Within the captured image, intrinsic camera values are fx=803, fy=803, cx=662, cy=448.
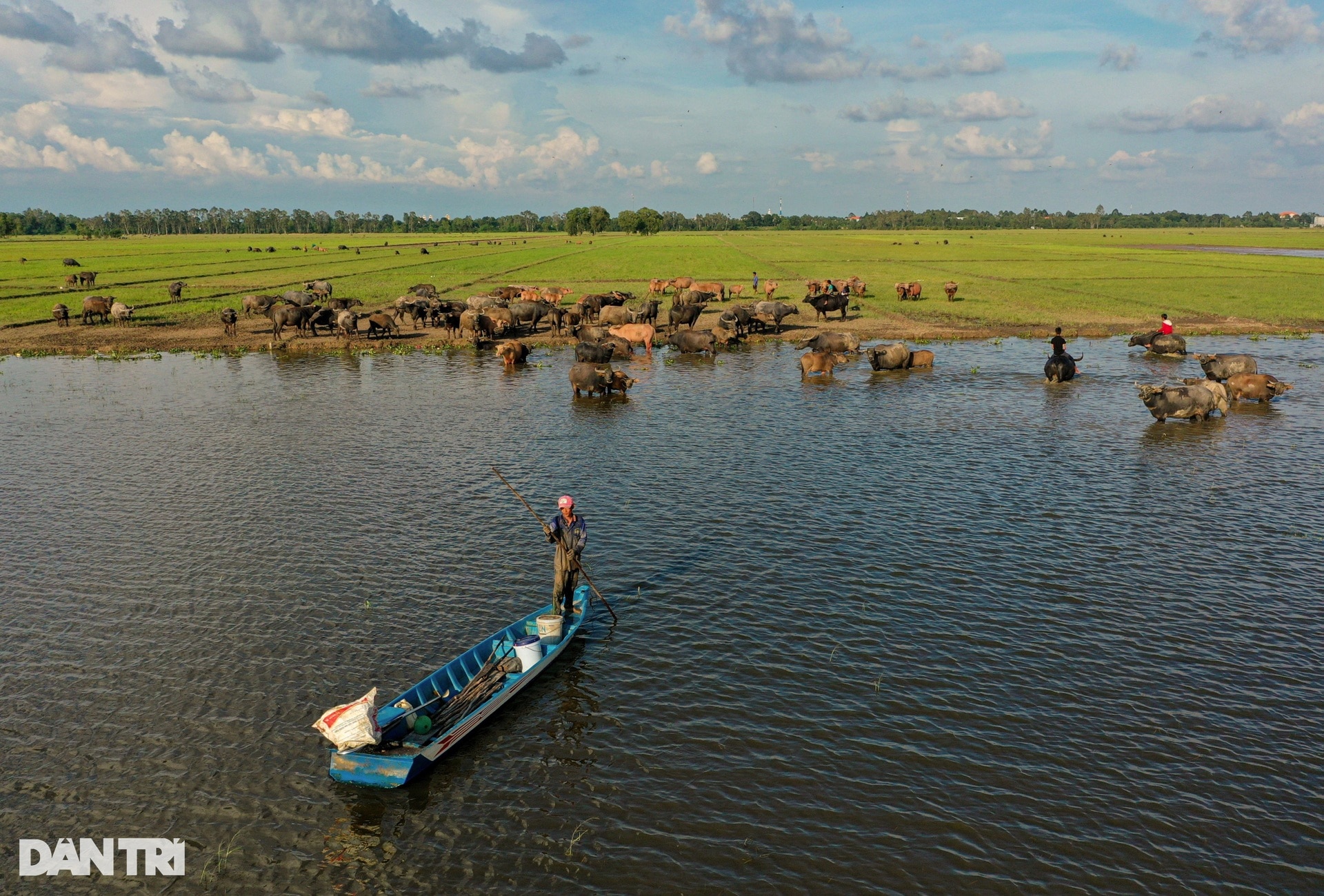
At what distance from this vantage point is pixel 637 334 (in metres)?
41.2

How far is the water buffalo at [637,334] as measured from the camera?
133 feet

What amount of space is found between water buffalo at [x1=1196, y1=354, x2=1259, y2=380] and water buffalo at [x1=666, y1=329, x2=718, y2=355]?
20442 mm

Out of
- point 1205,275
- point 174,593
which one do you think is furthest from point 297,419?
point 1205,275

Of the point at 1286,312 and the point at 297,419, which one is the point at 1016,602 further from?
the point at 1286,312

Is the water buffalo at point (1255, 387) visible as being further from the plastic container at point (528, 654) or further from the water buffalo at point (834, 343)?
the plastic container at point (528, 654)

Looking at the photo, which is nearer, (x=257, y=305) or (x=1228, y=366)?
(x=1228, y=366)

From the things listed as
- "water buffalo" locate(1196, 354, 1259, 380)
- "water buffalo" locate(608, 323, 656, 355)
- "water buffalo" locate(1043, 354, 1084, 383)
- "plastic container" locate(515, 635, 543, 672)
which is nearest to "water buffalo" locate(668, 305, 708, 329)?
"water buffalo" locate(608, 323, 656, 355)

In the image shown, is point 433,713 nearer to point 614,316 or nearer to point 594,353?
point 594,353

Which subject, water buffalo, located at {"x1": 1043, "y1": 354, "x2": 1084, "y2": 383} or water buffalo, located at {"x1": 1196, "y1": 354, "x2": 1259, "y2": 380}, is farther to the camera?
water buffalo, located at {"x1": 1043, "y1": 354, "x2": 1084, "y2": 383}

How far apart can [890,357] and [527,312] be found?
21.1 m

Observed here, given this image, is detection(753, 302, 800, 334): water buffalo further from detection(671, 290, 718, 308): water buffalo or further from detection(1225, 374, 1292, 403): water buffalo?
detection(1225, 374, 1292, 403): water buffalo

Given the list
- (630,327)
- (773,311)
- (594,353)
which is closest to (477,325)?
(630,327)

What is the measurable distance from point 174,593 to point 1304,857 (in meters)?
17.6

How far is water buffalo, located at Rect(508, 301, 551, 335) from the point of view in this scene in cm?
4588
